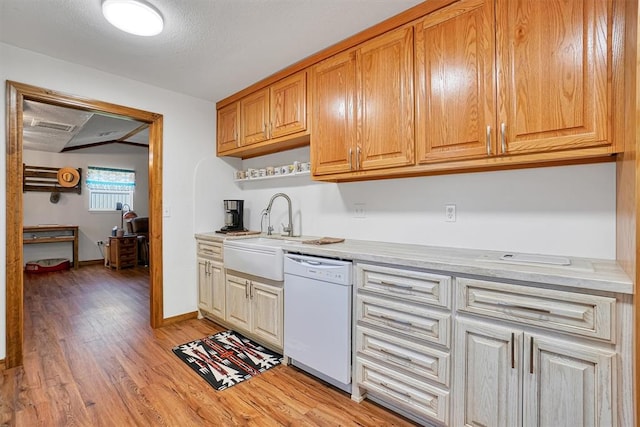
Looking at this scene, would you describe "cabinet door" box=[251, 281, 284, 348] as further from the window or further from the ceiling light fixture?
the window

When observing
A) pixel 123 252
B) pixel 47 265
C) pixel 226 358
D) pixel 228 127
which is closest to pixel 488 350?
pixel 226 358

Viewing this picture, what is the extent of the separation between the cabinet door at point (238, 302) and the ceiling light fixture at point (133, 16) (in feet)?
6.09

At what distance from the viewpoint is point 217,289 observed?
284 centimetres

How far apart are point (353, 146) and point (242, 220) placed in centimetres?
173

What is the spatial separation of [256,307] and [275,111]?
166 centimetres

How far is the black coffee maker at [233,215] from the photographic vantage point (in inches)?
127

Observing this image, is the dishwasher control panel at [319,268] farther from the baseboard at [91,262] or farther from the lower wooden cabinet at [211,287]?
the baseboard at [91,262]

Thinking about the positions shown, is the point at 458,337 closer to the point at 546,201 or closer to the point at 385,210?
the point at 546,201

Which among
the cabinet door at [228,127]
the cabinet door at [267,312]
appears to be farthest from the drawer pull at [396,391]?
the cabinet door at [228,127]

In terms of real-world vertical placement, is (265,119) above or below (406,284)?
above

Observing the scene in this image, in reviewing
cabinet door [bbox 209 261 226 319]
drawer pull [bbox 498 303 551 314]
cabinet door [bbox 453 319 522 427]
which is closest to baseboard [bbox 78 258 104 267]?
cabinet door [bbox 209 261 226 319]

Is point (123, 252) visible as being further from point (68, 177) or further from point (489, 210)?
point (489, 210)

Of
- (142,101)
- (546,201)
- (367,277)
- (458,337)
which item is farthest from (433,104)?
(142,101)

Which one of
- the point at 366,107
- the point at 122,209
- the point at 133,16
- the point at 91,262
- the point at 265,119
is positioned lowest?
the point at 91,262
